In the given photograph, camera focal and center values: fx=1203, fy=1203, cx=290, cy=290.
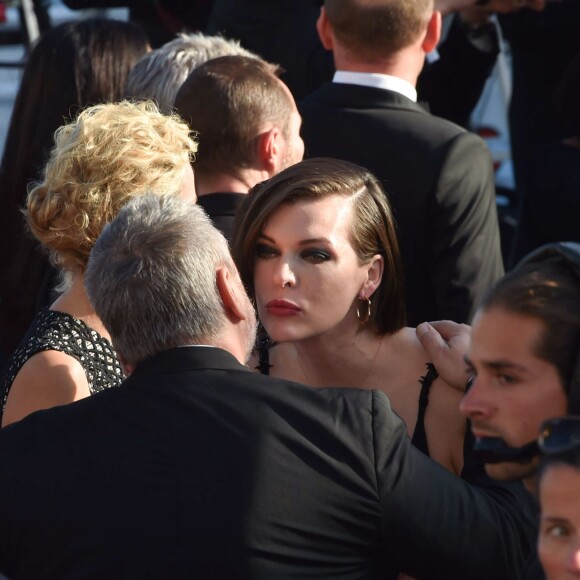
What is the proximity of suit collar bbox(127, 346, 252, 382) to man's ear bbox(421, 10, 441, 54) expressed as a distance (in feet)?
6.10

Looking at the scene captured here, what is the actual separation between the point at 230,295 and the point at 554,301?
0.58m

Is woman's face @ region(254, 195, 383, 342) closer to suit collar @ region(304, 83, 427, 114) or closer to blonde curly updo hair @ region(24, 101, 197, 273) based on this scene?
blonde curly updo hair @ region(24, 101, 197, 273)

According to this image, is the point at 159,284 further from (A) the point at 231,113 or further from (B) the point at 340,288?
(A) the point at 231,113

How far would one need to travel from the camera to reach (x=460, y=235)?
338 cm

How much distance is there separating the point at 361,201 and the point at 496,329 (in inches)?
33.0

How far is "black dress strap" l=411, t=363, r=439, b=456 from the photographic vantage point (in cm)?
252

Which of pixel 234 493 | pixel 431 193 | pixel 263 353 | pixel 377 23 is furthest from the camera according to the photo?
pixel 377 23

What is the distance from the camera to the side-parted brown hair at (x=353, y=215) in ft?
8.57

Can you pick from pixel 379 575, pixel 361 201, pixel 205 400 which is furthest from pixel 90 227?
pixel 379 575

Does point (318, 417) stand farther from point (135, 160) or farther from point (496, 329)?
point (135, 160)

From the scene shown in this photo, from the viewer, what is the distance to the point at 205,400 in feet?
6.59

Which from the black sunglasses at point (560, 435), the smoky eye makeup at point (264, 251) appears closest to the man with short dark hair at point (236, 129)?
the smoky eye makeup at point (264, 251)

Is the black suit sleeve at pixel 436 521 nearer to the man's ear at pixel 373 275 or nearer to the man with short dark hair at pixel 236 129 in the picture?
the man's ear at pixel 373 275

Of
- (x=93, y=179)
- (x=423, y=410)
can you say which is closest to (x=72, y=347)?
(x=93, y=179)
